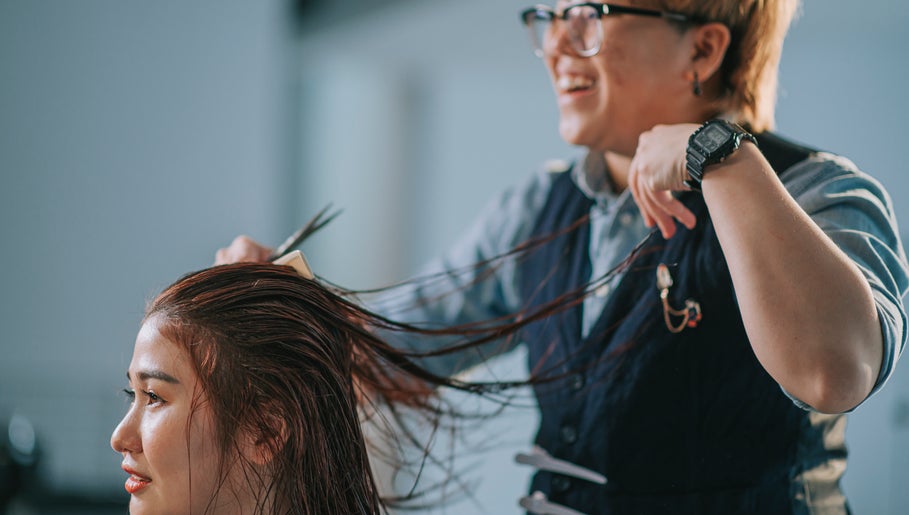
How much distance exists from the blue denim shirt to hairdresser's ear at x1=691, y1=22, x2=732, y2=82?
19cm

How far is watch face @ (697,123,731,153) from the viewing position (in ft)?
3.33

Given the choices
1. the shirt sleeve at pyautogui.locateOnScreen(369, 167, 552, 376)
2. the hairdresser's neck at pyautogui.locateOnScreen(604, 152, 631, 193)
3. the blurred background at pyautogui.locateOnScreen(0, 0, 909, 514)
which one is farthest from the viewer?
the blurred background at pyautogui.locateOnScreen(0, 0, 909, 514)

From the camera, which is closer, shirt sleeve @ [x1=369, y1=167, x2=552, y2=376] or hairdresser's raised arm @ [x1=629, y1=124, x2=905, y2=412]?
hairdresser's raised arm @ [x1=629, y1=124, x2=905, y2=412]

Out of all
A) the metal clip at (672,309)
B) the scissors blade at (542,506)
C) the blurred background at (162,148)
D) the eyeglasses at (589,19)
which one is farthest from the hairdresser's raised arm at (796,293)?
the blurred background at (162,148)

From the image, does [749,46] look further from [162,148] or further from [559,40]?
[162,148]

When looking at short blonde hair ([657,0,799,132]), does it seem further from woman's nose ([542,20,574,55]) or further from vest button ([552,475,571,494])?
vest button ([552,475,571,494])

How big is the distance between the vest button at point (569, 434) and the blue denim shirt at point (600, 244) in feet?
0.44

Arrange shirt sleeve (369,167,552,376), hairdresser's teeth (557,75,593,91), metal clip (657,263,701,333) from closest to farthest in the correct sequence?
metal clip (657,263,701,333), hairdresser's teeth (557,75,593,91), shirt sleeve (369,167,552,376)

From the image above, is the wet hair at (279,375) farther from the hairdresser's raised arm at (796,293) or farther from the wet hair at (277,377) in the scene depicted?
the hairdresser's raised arm at (796,293)

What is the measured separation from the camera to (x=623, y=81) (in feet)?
4.29

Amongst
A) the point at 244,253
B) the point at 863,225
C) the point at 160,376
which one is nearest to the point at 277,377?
the point at 160,376

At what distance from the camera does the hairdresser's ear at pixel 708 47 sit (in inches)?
51.4

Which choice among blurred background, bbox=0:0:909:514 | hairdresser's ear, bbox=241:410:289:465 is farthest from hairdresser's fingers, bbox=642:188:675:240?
blurred background, bbox=0:0:909:514

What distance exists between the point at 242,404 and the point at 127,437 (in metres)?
0.13
